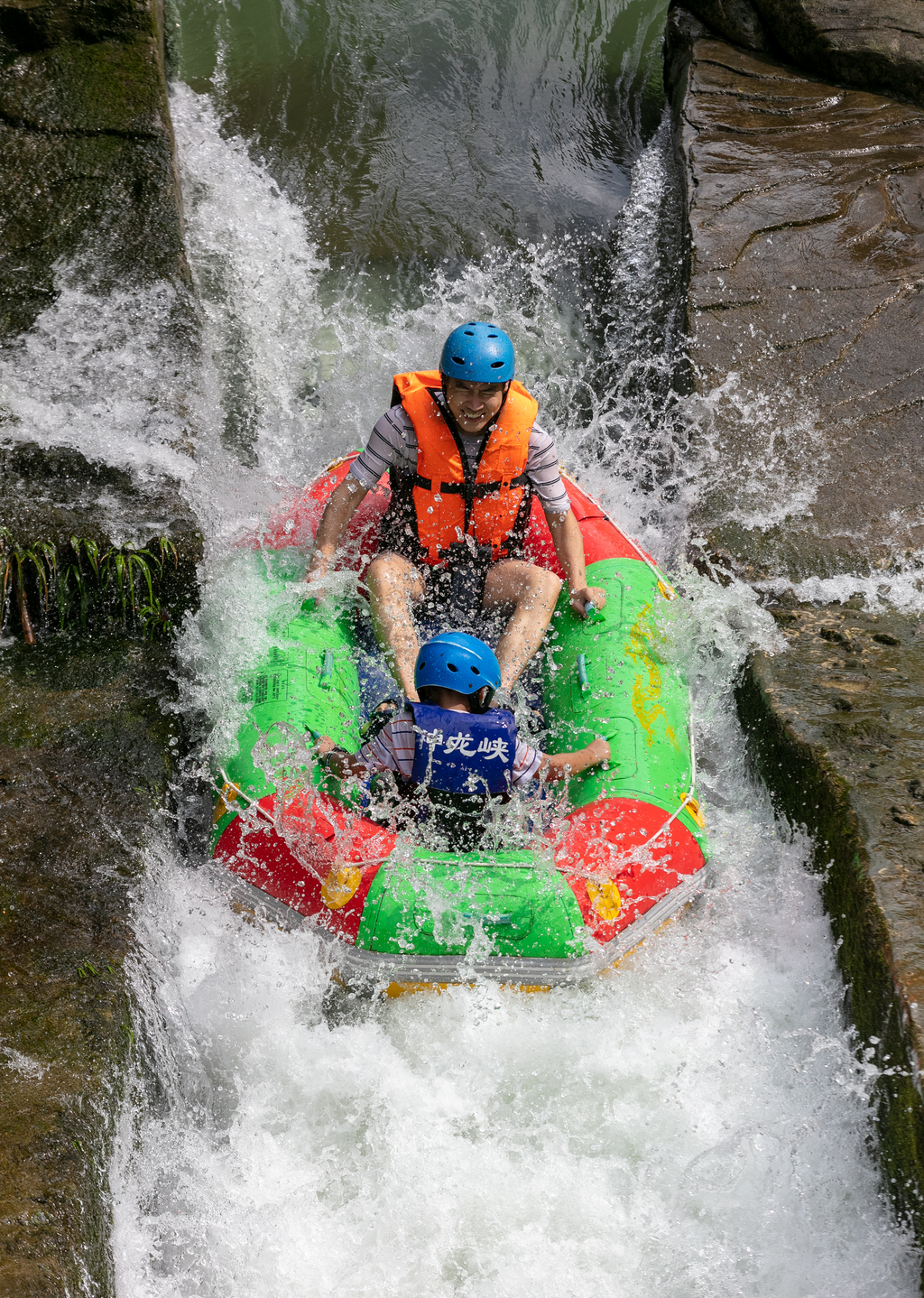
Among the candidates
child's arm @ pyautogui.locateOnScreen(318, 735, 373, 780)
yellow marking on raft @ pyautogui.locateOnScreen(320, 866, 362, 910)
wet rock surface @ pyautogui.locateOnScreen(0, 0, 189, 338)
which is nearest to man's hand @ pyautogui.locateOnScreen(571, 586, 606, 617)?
child's arm @ pyautogui.locateOnScreen(318, 735, 373, 780)

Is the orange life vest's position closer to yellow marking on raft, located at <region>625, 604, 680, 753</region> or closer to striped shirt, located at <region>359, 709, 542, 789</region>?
yellow marking on raft, located at <region>625, 604, 680, 753</region>

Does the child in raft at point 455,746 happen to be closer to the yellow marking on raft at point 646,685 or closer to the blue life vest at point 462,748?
the blue life vest at point 462,748

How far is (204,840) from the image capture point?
3.90 meters

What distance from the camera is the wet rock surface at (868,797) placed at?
3.04 metres

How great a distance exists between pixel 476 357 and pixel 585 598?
1.06 metres

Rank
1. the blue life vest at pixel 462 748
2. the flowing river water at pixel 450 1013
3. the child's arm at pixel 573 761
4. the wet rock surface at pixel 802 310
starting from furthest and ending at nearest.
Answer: the wet rock surface at pixel 802 310 → the child's arm at pixel 573 761 → the blue life vest at pixel 462 748 → the flowing river water at pixel 450 1013

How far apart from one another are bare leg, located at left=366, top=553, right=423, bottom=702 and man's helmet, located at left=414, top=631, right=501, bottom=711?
0.50 meters

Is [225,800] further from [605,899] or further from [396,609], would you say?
[605,899]

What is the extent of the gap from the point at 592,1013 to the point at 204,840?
1516 mm

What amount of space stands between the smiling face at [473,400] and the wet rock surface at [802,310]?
62.7 inches

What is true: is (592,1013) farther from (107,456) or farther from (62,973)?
(107,456)

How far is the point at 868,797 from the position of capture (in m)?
3.71

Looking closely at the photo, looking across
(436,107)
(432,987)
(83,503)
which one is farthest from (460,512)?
(436,107)

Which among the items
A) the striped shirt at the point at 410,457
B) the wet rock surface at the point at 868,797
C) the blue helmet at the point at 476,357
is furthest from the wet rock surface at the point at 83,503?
the wet rock surface at the point at 868,797
